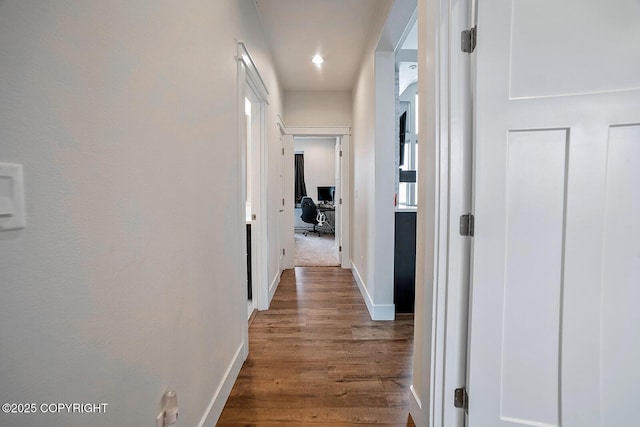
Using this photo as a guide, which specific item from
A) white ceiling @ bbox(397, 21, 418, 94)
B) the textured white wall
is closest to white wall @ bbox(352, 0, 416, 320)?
the textured white wall

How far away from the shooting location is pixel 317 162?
7977 mm

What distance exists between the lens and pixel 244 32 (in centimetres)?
202

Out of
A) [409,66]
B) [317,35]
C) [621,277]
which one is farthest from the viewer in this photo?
[409,66]

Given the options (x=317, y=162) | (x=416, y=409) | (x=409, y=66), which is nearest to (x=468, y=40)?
(x=416, y=409)

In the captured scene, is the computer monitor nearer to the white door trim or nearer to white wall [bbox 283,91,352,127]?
white wall [bbox 283,91,352,127]

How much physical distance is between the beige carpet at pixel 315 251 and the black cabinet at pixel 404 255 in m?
1.95

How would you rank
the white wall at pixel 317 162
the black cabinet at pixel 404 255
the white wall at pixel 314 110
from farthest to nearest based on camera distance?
the white wall at pixel 317 162, the white wall at pixel 314 110, the black cabinet at pixel 404 255

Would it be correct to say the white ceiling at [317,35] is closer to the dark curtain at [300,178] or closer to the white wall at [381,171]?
the white wall at [381,171]

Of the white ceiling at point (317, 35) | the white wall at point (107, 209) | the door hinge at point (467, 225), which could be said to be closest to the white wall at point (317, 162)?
the white ceiling at point (317, 35)

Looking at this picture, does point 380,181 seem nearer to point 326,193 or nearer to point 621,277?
point 621,277

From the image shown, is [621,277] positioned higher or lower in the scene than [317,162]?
lower

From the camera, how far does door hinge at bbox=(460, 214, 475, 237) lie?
110 centimetres

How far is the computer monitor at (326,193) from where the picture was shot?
764 centimetres

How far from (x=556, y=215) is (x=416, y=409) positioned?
1.14m
